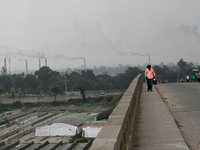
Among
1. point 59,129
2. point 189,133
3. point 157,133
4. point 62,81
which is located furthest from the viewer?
point 62,81

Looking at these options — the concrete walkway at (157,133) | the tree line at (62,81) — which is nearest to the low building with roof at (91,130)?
the concrete walkway at (157,133)

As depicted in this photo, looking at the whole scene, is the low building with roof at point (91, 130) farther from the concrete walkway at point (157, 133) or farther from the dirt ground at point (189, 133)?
the dirt ground at point (189, 133)

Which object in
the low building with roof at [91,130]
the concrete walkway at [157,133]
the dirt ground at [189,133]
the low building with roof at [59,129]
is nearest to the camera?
the concrete walkway at [157,133]

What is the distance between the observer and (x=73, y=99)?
78.8 metres

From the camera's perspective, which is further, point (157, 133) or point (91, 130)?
point (91, 130)

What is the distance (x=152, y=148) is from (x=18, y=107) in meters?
76.9

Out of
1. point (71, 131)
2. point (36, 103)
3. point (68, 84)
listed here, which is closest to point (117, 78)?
point (68, 84)

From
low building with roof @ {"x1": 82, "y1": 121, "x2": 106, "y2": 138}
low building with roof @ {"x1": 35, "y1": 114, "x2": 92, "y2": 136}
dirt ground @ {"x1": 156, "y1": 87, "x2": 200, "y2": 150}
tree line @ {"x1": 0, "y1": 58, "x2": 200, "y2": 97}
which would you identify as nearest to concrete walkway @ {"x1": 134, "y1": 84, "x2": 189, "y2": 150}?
dirt ground @ {"x1": 156, "y1": 87, "x2": 200, "y2": 150}

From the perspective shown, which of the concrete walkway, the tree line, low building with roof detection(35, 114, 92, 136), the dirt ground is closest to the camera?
the concrete walkway

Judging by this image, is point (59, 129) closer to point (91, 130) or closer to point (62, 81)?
point (91, 130)

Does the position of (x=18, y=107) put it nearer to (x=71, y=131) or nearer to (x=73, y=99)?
(x=73, y=99)

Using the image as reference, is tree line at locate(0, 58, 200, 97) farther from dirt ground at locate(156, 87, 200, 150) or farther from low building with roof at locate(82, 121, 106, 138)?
dirt ground at locate(156, 87, 200, 150)

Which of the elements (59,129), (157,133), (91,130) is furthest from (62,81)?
(157,133)

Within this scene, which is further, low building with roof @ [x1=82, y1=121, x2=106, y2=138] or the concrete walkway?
low building with roof @ [x1=82, y1=121, x2=106, y2=138]
